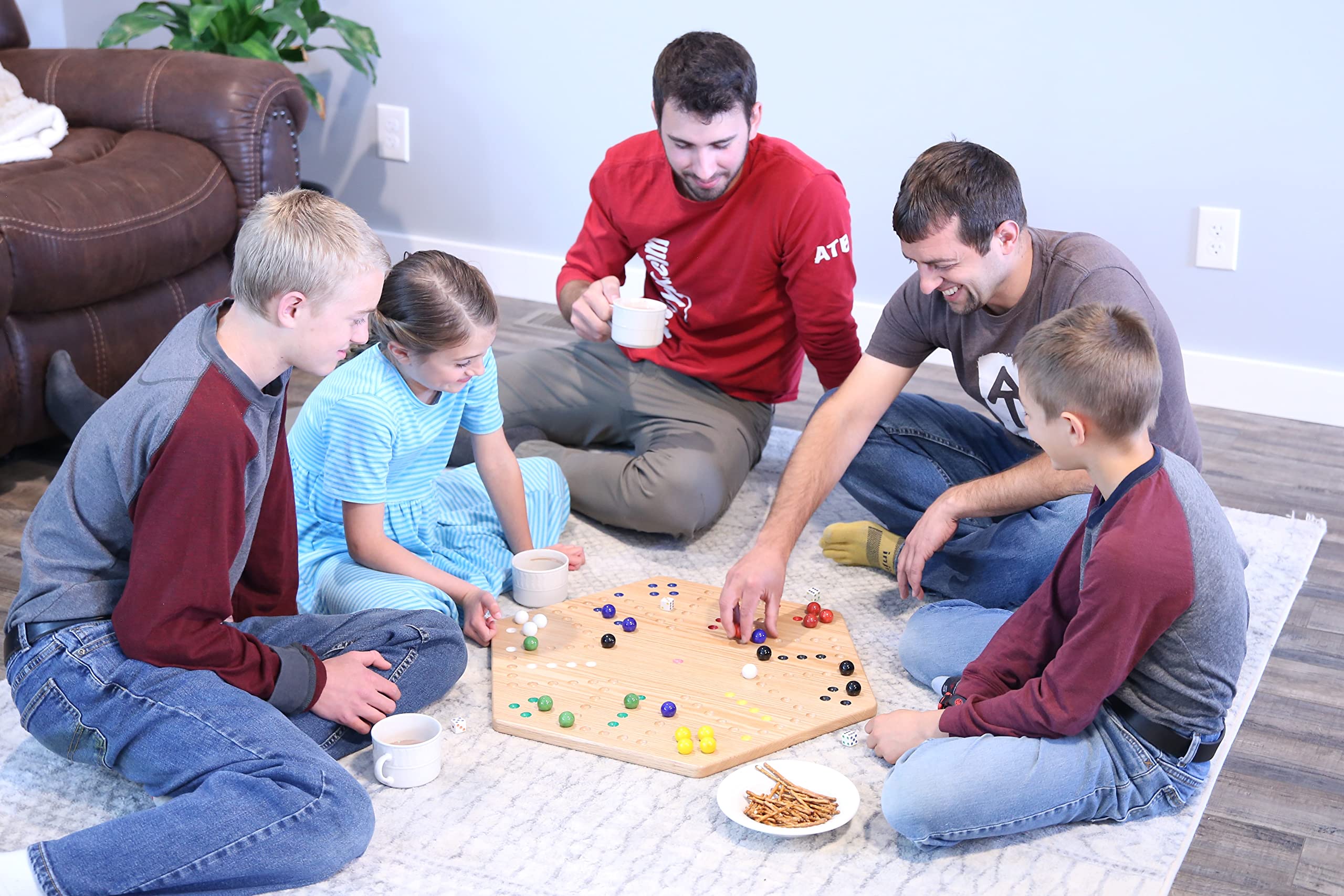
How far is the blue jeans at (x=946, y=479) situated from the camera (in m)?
1.97

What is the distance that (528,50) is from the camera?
3.49 meters

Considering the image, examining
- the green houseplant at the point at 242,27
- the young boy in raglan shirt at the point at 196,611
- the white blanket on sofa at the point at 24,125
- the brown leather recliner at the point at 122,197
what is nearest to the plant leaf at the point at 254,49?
the green houseplant at the point at 242,27

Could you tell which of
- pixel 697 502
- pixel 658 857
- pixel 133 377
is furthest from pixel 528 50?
pixel 658 857

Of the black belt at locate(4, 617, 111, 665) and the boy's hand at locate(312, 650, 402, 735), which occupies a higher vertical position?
the black belt at locate(4, 617, 111, 665)

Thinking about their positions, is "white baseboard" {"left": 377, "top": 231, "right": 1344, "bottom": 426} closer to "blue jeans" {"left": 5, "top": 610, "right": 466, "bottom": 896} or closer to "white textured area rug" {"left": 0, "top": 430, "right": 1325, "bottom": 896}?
"white textured area rug" {"left": 0, "top": 430, "right": 1325, "bottom": 896}

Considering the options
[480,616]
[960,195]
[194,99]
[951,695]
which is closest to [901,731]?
[951,695]

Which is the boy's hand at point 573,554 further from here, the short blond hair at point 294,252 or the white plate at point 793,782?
the short blond hair at point 294,252

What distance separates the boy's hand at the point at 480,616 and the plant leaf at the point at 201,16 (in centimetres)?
198

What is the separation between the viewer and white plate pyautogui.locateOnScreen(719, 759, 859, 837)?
145 centimetres

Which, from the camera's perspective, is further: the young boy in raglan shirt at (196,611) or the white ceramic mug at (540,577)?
the white ceramic mug at (540,577)

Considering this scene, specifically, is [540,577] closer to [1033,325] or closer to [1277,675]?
[1033,325]

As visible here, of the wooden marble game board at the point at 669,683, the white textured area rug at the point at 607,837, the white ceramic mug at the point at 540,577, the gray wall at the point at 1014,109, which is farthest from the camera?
the gray wall at the point at 1014,109

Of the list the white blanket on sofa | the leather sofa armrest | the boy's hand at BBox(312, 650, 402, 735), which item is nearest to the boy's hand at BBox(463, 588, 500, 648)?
the boy's hand at BBox(312, 650, 402, 735)

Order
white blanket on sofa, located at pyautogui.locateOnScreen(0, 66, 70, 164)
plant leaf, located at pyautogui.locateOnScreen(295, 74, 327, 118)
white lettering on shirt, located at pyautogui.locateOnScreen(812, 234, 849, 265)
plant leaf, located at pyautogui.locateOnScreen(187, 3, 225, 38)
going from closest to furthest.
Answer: white lettering on shirt, located at pyautogui.locateOnScreen(812, 234, 849, 265)
white blanket on sofa, located at pyautogui.locateOnScreen(0, 66, 70, 164)
plant leaf, located at pyautogui.locateOnScreen(187, 3, 225, 38)
plant leaf, located at pyautogui.locateOnScreen(295, 74, 327, 118)
